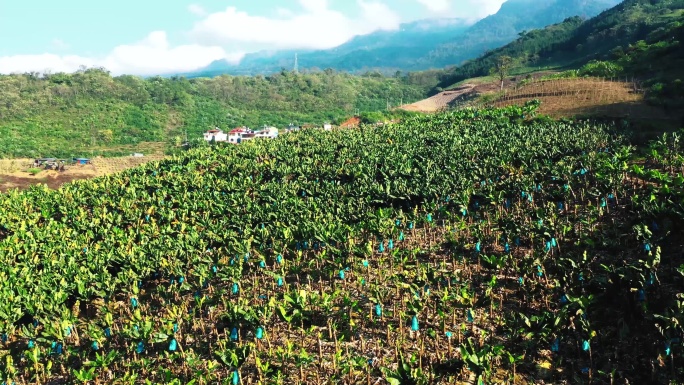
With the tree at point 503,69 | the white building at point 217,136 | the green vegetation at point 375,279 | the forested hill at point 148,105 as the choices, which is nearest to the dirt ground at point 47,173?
the forested hill at point 148,105

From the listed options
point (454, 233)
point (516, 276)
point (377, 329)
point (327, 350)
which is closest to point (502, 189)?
point (454, 233)

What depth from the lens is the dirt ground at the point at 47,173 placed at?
56.9 m

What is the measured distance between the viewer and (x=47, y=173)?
201ft

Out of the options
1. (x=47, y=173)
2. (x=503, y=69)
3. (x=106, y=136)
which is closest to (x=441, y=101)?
(x=503, y=69)

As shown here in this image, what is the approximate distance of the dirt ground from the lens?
56875 mm

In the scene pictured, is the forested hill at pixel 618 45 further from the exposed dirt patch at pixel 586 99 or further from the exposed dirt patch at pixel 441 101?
the exposed dirt patch at pixel 441 101

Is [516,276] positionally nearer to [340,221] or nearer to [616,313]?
[616,313]

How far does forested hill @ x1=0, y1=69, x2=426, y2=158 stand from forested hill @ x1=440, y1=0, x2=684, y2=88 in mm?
37712

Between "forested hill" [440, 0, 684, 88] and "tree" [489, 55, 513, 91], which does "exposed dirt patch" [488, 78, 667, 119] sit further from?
"tree" [489, 55, 513, 91]

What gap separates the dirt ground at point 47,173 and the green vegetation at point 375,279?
34782mm

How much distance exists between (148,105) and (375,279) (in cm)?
12502

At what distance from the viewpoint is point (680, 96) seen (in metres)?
39.1

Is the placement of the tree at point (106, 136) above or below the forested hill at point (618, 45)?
below

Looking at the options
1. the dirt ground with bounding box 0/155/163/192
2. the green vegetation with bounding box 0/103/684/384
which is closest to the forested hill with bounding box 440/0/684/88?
the green vegetation with bounding box 0/103/684/384
